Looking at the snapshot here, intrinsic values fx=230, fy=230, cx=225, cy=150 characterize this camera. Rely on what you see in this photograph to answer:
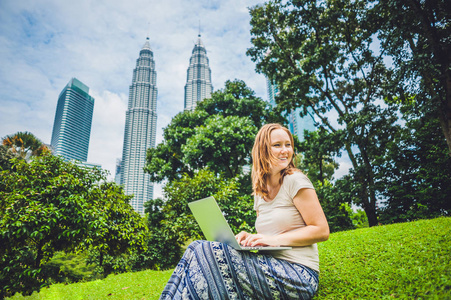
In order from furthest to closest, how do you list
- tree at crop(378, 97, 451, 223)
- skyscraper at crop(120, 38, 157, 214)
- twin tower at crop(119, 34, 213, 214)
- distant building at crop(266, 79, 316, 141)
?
skyscraper at crop(120, 38, 157, 214), twin tower at crop(119, 34, 213, 214), distant building at crop(266, 79, 316, 141), tree at crop(378, 97, 451, 223)

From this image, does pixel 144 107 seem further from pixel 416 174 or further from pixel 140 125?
pixel 416 174

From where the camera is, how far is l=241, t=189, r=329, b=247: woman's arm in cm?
164

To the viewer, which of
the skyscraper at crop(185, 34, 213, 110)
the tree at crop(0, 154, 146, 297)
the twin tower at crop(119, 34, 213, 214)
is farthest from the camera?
the twin tower at crop(119, 34, 213, 214)

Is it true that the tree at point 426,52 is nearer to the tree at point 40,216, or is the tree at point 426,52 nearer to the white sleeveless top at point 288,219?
the white sleeveless top at point 288,219

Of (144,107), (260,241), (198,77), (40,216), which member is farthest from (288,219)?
(144,107)

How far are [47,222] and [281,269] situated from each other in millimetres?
4053

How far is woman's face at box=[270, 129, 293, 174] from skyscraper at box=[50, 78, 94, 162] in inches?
2904

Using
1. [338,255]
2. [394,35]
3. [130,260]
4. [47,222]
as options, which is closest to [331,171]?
[394,35]

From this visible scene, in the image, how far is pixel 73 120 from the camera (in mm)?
70438

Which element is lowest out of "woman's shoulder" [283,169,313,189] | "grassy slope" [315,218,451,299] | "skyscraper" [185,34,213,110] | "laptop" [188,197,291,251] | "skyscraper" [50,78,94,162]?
"grassy slope" [315,218,451,299]

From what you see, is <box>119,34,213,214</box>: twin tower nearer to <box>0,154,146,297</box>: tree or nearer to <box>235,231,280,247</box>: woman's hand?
<box>0,154,146,297</box>: tree

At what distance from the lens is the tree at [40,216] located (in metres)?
3.75

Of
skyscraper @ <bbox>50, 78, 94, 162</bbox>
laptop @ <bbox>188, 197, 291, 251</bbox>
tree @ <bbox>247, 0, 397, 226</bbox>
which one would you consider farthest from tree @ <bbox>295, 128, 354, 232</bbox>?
skyscraper @ <bbox>50, 78, 94, 162</bbox>

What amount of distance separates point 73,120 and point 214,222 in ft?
274
